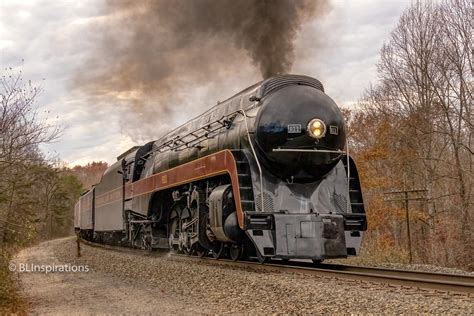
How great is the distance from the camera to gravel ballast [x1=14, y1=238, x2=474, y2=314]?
6.76 metres

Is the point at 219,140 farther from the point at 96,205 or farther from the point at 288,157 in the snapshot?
the point at 96,205

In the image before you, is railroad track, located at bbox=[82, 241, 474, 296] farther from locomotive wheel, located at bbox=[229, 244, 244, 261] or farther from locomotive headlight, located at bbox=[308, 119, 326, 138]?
locomotive headlight, located at bbox=[308, 119, 326, 138]

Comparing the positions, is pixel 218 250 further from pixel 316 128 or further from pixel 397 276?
pixel 397 276

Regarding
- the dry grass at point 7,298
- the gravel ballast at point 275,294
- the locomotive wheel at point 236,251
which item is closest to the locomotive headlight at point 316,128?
the gravel ballast at point 275,294

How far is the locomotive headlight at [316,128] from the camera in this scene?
11.1m

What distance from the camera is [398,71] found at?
30.6 meters

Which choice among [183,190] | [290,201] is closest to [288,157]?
[290,201]

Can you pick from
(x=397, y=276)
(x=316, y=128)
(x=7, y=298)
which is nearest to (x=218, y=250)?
(x=316, y=128)

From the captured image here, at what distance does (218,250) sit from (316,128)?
16.5 feet

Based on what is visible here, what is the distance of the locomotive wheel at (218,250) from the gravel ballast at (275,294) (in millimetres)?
1500

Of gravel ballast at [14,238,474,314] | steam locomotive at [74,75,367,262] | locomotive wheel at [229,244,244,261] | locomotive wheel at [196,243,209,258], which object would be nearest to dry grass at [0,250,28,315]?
gravel ballast at [14,238,474,314]

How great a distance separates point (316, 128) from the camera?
11172 millimetres

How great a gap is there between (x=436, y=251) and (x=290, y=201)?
47.2 ft

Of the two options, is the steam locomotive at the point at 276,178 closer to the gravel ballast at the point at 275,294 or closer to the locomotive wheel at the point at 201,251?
the locomotive wheel at the point at 201,251
